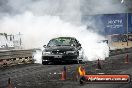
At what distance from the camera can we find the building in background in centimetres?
3625

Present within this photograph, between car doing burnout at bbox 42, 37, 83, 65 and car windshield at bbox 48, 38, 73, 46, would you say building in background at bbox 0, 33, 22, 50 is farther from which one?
car doing burnout at bbox 42, 37, 83, 65

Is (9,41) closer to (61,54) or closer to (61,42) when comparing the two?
(61,42)

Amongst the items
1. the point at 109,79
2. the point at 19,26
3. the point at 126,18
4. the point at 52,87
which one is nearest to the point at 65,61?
the point at 52,87

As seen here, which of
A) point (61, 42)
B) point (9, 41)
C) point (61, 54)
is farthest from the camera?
point (9, 41)

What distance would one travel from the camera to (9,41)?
37.9m

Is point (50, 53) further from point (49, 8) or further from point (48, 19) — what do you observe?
point (48, 19)

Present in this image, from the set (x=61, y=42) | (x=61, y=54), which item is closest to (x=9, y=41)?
(x=61, y=42)

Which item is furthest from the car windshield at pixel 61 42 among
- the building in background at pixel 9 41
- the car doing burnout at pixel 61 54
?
the building in background at pixel 9 41

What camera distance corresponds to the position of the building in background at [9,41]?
36250 millimetres

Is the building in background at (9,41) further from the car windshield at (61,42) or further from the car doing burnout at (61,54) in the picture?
the car doing burnout at (61,54)

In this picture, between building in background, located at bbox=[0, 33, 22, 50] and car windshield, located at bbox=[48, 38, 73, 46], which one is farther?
building in background, located at bbox=[0, 33, 22, 50]

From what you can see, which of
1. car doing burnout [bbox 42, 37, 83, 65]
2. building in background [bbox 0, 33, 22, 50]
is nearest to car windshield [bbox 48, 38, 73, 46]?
Result: car doing burnout [bbox 42, 37, 83, 65]

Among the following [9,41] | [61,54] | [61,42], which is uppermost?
[9,41]

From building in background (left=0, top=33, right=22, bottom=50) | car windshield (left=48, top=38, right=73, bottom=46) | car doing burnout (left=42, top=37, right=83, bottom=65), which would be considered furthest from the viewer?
building in background (left=0, top=33, right=22, bottom=50)
